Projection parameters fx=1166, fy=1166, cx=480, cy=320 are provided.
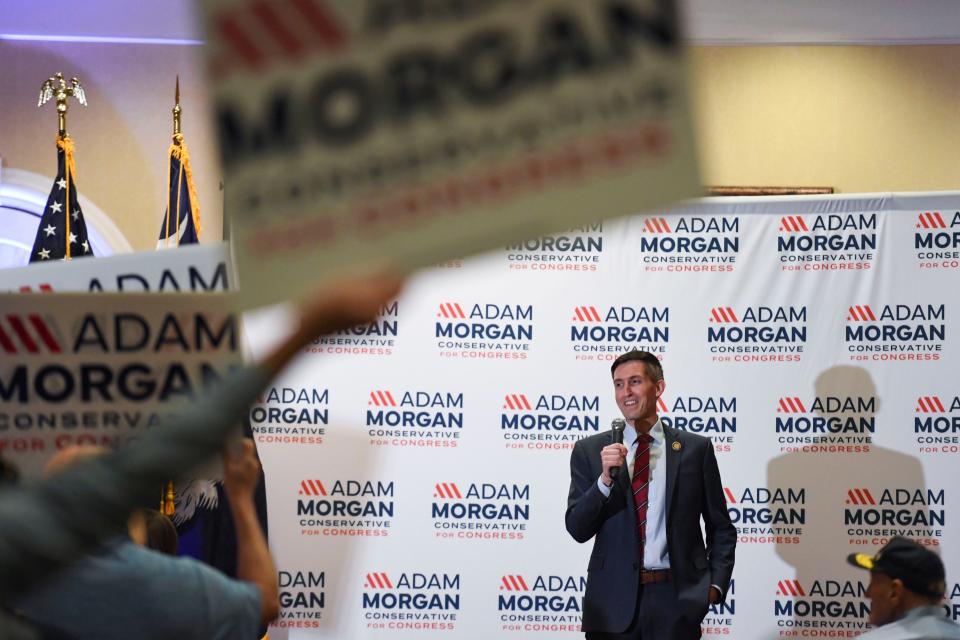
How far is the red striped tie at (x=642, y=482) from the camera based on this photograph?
427 centimetres

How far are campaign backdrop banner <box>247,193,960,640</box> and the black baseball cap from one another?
1.97 m

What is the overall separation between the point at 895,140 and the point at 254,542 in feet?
16.5

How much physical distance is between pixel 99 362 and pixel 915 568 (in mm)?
2529

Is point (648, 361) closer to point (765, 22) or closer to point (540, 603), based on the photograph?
point (540, 603)

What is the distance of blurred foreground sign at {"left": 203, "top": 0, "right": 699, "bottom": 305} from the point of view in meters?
0.95

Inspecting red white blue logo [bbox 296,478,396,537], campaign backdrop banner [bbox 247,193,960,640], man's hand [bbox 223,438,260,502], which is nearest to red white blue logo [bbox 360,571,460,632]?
campaign backdrop banner [bbox 247,193,960,640]

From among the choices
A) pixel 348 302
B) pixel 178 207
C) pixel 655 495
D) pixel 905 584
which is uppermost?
pixel 178 207

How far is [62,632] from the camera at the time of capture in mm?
1534

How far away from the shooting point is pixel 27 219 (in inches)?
228

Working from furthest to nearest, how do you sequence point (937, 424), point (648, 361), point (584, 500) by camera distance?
point (937, 424) < point (648, 361) < point (584, 500)

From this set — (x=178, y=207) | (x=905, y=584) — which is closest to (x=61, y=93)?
(x=178, y=207)

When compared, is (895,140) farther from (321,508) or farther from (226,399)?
(226,399)

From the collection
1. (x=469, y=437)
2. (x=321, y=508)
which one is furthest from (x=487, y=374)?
(x=321, y=508)

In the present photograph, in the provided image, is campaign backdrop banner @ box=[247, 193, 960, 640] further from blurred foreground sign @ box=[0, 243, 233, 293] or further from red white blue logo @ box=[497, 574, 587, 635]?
blurred foreground sign @ box=[0, 243, 233, 293]
